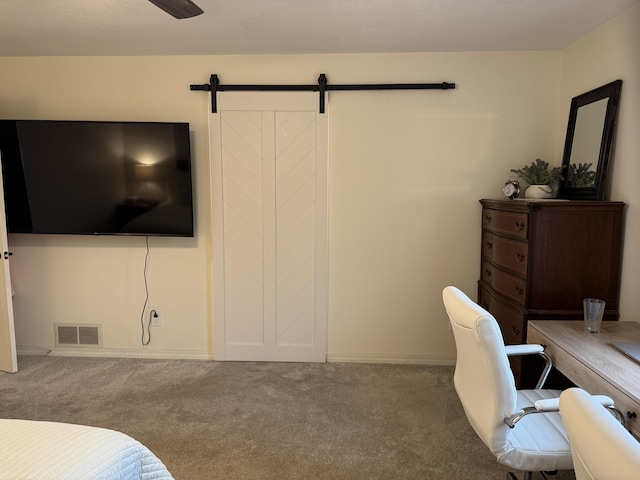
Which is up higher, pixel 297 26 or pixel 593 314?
pixel 297 26

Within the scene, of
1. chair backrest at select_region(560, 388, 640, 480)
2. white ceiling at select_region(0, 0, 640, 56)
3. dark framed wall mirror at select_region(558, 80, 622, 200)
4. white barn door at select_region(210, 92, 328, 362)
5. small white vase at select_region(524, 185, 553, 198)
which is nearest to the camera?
chair backrest at select_region(560, 388, 640, 480)

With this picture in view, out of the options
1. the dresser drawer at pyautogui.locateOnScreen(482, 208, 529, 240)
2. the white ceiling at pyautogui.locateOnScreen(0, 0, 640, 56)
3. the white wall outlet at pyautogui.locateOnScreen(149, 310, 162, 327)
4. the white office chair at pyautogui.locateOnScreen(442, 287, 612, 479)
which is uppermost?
the white ceiling at pyautogui.locateOnScreen(0, 0, 640, 56)

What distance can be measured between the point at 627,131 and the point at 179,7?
93.2 inches

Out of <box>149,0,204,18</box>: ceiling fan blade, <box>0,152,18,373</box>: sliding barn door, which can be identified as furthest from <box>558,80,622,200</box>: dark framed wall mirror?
<box>0,152,18,373</box>: sliding barn door

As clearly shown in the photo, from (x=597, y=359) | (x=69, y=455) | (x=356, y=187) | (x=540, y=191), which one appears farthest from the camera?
(x=356, y=187)

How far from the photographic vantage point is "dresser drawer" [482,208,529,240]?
253 centimetres

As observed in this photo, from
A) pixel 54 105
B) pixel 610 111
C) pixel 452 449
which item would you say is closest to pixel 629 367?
pixel 452 449

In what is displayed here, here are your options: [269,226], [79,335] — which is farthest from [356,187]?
[79,335]

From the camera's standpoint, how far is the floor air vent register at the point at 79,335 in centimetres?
365

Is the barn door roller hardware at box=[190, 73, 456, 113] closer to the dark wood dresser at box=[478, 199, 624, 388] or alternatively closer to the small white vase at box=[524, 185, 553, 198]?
the small white vase at box=[524, 185, 553, 198]

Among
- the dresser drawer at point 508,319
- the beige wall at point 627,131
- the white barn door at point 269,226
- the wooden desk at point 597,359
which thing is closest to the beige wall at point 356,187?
Answer: the white barn door at point 269,226

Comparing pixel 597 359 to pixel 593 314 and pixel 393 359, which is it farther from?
pixel 393 359

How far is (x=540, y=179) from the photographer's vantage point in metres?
2.99

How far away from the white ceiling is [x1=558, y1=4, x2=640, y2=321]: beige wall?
0.39 feet
